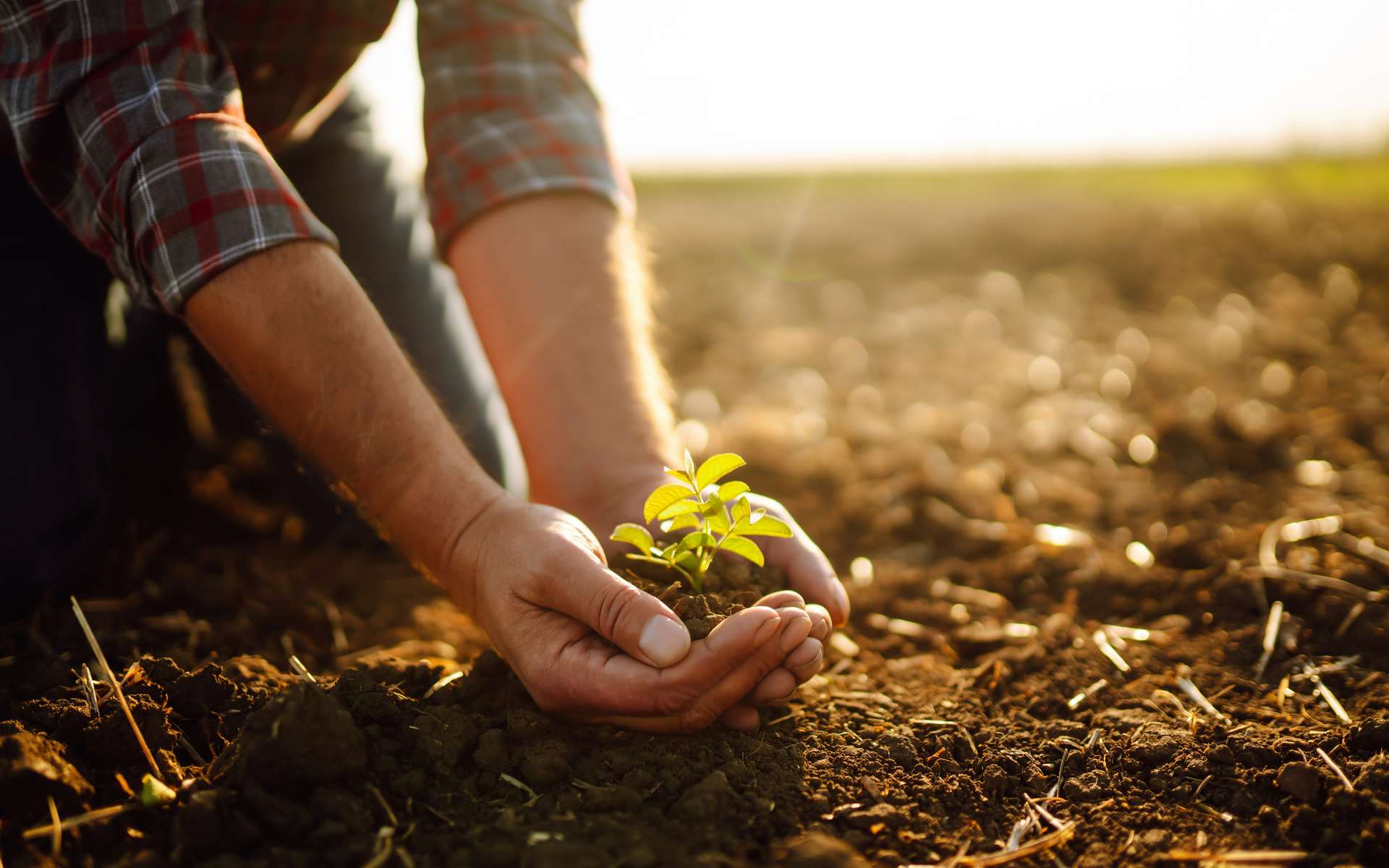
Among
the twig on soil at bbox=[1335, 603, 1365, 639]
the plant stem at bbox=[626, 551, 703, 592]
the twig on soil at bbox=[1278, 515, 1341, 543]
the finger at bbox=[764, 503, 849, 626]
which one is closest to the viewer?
the plant stem at bbox=[626, 551, 703, 592]

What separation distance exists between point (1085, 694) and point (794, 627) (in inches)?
29.0

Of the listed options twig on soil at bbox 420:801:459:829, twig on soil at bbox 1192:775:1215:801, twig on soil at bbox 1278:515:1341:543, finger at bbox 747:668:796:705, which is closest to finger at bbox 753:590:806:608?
finger at bbox 747:668:796:705

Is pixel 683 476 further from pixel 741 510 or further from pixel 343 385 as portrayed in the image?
pixel 343 385

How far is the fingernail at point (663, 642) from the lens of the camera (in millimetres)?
1273

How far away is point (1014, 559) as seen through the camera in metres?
2.30

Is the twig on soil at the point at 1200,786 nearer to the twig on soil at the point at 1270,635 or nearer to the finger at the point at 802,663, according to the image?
the twig on soil at the point at 1270,635

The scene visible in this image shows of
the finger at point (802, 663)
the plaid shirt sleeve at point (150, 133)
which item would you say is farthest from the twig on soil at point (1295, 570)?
the plaid shirt sleeve at point (150, 133)

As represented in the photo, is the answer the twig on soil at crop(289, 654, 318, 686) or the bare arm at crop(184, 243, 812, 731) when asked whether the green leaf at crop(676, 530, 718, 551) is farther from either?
the twig on soil at crop(289, 654, 318, 686)

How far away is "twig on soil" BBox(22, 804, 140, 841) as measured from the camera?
1.19m

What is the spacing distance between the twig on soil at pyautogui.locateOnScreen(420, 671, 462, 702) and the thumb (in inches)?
14.6

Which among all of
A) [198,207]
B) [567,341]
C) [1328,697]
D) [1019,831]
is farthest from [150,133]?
[1328,697]

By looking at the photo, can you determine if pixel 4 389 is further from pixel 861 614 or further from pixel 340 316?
pixel 861 614

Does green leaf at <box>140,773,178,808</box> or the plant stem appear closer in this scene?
green leaf at <box>140,773,178,808</box>

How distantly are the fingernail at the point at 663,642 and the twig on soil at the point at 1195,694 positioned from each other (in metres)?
1.04
